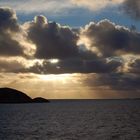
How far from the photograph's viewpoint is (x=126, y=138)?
80688mm

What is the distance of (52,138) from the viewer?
83688mm

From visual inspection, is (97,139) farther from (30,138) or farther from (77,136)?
(30,138)

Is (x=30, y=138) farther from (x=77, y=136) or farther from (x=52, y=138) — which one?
(x=77, y=136)

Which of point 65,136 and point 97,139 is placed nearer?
point 97,139

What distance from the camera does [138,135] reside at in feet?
283

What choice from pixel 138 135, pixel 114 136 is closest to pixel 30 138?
pixel 114 136

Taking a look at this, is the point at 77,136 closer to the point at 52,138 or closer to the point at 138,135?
the point at 52,138

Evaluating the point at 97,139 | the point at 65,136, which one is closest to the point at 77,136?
the point at 65,136

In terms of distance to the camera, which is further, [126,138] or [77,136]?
[77,136]

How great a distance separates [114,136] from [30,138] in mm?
18182

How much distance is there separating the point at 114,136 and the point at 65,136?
1089 centimetres

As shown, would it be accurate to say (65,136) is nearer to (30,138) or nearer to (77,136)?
(77,136)

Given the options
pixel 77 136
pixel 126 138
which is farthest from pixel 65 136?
pixel 126 138

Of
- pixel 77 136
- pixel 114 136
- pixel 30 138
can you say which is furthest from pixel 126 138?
pixel 30 138
